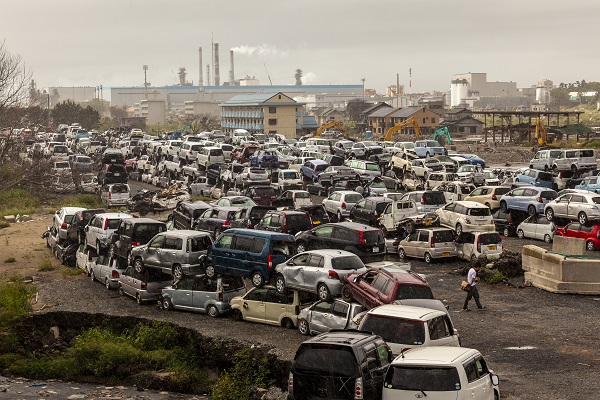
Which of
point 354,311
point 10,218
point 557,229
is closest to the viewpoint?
point 354,311

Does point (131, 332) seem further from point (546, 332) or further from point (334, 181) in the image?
point (334, 181)

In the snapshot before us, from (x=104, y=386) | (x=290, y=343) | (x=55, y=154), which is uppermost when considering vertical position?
(x=55, y=154)

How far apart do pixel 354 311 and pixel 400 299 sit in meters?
1.30

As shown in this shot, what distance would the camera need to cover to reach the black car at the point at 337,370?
14195 millimetres

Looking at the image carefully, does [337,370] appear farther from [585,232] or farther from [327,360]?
[585,232]

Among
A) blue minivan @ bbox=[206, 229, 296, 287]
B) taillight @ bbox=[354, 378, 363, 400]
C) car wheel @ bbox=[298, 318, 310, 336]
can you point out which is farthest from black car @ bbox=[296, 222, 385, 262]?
taillight @ bbox=[354, 378, 363, 400]

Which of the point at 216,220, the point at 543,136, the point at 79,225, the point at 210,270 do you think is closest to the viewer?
the point at 210,270

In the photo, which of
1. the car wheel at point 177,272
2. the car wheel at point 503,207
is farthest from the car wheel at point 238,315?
the car wheel at point 503,207

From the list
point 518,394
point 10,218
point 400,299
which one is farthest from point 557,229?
point 10,218

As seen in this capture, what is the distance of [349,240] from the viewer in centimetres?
2702

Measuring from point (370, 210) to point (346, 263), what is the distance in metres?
13.5

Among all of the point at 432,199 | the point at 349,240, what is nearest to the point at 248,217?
the point at 349,240

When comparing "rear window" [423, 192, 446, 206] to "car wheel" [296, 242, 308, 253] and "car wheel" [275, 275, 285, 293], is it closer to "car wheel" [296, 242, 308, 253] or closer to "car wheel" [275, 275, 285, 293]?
"car wheel" [296, 242, 308, 253]

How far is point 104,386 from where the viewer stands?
73.2 ft
